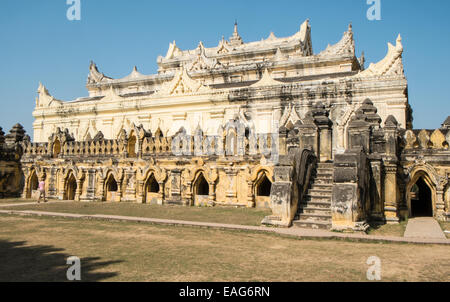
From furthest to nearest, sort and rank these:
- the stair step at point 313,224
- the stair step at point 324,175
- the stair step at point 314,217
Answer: the stair step at point 324,175 → the stair step at point 314,217 → the stair step at point 313,224

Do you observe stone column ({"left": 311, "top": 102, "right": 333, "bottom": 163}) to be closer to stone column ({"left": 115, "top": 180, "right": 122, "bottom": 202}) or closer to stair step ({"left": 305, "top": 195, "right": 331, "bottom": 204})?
stair step ({"left": 305, "top": 195, "right": 331, "bottom": 204})

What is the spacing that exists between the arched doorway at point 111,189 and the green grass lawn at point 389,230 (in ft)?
48.0

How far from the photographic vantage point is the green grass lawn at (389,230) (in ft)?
36.4

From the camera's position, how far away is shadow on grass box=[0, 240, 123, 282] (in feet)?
21.5

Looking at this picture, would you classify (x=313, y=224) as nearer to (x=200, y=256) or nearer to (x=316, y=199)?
(x=316, y=199)

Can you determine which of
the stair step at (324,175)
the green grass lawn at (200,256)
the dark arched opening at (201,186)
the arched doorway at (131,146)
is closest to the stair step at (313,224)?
the green grass lawn at (200,256)

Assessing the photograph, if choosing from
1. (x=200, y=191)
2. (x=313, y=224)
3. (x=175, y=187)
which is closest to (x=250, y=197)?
(x=200, y=191)

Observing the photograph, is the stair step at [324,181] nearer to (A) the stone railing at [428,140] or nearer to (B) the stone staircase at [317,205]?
(B) the stone staircase at [317,205]

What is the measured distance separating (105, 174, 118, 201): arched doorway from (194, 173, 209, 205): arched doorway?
5.17 meters

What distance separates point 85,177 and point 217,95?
34.2 feet

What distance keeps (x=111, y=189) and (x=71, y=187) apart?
3050 mm

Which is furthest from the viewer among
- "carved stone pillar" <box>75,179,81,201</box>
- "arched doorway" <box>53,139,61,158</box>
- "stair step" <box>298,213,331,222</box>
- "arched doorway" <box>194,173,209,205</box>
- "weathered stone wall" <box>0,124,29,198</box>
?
"weathered stone wall" <box>0,124,29,198</box>

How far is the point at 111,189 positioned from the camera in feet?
75.5

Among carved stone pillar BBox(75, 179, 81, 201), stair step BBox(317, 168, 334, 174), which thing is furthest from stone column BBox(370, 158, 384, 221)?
carved stone pillar BBox(75, 179, 81, 201)
